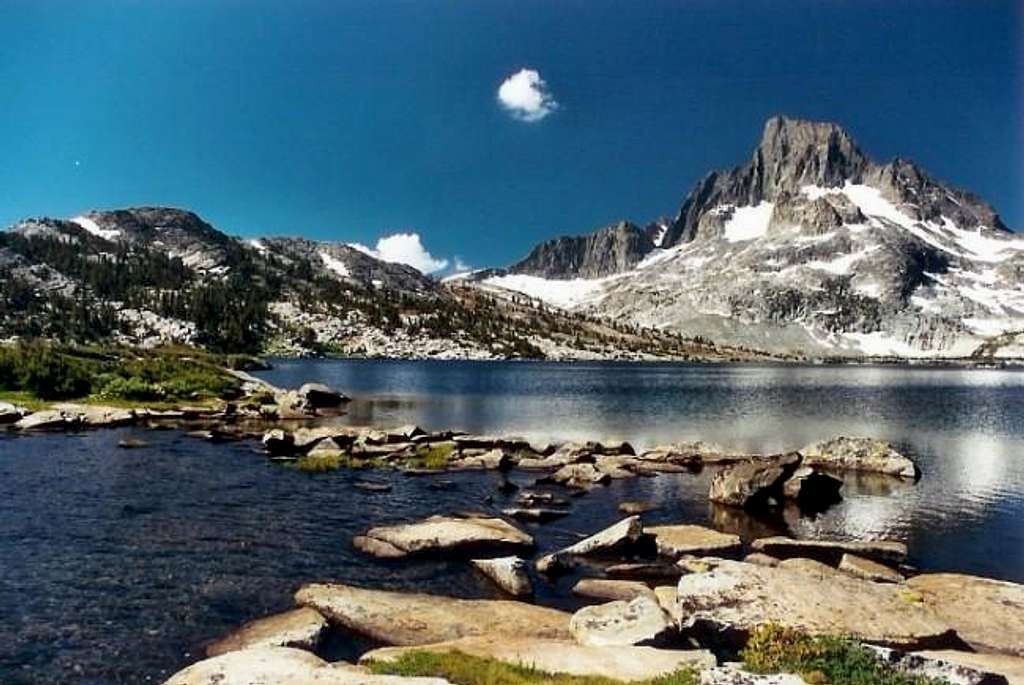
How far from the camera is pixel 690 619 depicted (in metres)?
22.3

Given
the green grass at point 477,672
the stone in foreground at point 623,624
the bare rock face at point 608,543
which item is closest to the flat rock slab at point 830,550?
the bare rock face at point 608,543

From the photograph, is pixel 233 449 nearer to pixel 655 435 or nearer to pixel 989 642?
pixel 655 435

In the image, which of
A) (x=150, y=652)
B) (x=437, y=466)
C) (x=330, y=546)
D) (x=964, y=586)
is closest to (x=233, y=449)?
(x=437, y=466)

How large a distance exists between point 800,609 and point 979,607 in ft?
32.3

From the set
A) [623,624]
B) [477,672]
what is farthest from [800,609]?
[477,672]

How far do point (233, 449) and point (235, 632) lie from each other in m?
41.2

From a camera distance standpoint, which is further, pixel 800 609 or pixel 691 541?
pixel 691 541

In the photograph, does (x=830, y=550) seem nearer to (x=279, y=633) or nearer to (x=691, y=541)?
(x=691, y=541)

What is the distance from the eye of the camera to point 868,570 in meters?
32.6

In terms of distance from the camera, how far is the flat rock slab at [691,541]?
1388 inches

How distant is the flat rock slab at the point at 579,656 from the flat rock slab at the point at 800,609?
238cm

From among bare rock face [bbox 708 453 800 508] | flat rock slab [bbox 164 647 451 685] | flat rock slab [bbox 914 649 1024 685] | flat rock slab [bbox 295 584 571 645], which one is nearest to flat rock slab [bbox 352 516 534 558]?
flat rock slab [bbox 295 584 571 645]

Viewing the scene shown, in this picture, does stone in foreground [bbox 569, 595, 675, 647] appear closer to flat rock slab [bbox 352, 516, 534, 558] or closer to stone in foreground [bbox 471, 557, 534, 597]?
stone in foreground [bbox 471, 557, 534, 597]

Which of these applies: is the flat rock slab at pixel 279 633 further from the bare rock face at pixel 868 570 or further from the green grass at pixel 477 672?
the bare rock face at pixel 868 570
